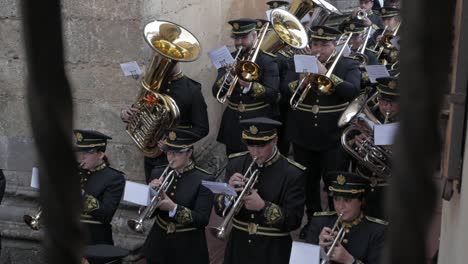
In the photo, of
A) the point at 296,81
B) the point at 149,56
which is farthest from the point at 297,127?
the point at 149,56

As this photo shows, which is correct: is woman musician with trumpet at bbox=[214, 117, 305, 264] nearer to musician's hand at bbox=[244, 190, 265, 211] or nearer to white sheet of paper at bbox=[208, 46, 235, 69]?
musician's hand at bbox=[244, 190, 265, 211]

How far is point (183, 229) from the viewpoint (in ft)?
21.9

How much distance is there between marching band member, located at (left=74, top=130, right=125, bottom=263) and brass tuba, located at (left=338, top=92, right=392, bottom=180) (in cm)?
199

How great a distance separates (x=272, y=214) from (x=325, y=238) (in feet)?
2.10

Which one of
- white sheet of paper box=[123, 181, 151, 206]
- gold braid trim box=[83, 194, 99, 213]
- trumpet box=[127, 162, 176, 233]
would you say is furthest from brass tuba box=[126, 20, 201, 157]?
white sheet of paper box=[123, 181, 151, 206]

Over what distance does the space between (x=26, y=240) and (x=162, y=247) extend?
2.26 metres

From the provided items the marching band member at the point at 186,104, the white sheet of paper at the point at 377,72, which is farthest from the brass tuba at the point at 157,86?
the white sheet of paper at the point at 377,72

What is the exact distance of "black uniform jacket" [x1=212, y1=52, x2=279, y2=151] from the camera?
9.11m

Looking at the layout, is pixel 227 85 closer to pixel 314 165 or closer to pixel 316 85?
pixel 316 85

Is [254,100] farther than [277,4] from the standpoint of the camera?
No

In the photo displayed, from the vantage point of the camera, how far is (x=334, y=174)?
6.09 metres

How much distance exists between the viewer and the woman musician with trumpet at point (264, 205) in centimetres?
632

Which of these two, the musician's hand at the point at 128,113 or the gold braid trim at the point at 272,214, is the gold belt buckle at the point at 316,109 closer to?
the musician's hand at the point at 128,113

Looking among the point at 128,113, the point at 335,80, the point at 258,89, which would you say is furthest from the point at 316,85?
the point at 128,113
